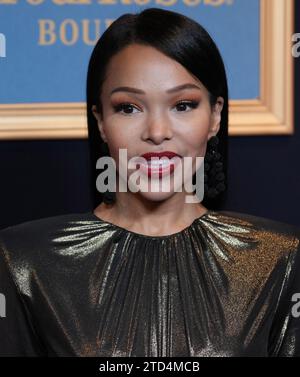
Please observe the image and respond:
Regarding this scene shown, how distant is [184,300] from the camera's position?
121 centimetres

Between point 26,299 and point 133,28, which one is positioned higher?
point 133,28

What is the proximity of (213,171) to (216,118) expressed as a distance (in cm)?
9

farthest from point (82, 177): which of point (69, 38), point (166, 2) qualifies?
point (166, 2)

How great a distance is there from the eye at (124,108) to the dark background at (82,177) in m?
0.40

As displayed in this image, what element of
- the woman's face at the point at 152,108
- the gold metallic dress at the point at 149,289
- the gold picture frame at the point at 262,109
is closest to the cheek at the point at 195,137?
the woman's face at the point at 152,108

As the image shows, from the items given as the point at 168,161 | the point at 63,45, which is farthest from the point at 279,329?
the point at 63,45

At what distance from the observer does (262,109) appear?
1611 millimetres

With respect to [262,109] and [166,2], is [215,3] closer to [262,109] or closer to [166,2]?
[166,2]

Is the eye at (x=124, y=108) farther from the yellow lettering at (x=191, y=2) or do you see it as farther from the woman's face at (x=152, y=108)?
the yellow lettering at (x=191, y=2)

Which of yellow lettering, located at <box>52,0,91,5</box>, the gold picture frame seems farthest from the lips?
yellow lettering, located at <box>52,0,91,5</box>

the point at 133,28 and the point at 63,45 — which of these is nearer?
the point at 133,28
